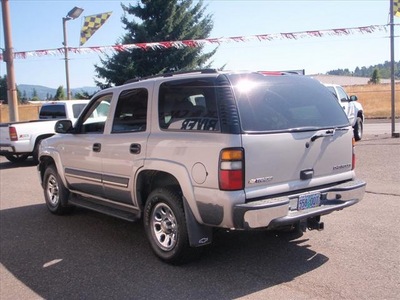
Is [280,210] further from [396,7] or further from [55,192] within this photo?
[396,7]

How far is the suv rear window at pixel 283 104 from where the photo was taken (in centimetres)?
412

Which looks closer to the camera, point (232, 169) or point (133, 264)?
point (232, 169)

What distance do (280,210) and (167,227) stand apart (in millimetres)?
1303

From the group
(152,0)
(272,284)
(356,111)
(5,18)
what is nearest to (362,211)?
(272,284)

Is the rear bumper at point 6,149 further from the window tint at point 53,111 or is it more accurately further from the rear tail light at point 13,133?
the window tint at point 53,111

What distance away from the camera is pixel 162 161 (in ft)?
14.7

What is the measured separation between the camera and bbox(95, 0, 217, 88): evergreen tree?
25234mm

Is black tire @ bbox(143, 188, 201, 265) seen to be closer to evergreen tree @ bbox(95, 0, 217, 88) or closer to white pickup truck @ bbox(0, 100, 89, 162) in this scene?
white pickup truck @ bbox(0, 100, 89, 162)

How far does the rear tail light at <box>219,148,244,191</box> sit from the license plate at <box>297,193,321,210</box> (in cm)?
69

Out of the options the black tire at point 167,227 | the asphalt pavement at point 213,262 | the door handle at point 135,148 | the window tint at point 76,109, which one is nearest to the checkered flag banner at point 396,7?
the asphalt pavement at point 213,262

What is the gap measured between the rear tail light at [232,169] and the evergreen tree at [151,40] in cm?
2172

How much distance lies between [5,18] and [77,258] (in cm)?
1383

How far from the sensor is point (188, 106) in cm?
449

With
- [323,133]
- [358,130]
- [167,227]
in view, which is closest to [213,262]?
[167,227]
